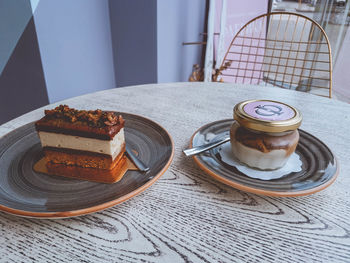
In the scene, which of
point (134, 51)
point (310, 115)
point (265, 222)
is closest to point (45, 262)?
point (265, 222)

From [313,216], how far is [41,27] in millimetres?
1168

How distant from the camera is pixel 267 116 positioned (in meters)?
0.41

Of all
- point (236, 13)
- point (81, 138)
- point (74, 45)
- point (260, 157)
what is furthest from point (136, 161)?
point (236, 13)

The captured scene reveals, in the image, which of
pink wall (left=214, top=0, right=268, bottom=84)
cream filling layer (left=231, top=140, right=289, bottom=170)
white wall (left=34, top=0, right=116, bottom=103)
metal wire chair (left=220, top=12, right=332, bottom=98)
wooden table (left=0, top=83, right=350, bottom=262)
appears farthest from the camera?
pink wall (left=214, top=0, right=268, bottom=84)

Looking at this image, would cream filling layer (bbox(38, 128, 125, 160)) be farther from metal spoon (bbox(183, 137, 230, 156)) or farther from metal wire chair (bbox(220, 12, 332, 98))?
metal wire chair (bbox(220, 12, 332, 98))

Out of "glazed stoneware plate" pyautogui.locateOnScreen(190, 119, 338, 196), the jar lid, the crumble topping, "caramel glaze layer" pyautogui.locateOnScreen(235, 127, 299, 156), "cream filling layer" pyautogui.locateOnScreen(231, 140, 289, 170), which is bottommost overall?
"glazed stoneware plate" pyautogui.locateOnScreen(190, 119, 338, 196)

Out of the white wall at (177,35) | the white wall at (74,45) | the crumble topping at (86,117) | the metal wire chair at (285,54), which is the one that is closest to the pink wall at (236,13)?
the metal wire chair at (285,54)

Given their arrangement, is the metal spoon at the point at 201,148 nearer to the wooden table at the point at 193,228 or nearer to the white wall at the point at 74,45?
the wooden table at the point at 193,228

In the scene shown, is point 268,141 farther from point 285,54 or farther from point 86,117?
point 285,54

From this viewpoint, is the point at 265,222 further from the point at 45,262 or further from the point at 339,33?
the point at 339,33

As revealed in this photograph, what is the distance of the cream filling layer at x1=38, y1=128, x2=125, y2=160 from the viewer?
0.43 m

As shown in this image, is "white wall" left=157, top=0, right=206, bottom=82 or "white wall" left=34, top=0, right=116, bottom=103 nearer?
"white wall" left=34, top=0, right=116, bottom=103

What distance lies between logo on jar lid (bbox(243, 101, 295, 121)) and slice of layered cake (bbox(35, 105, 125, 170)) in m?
0.23

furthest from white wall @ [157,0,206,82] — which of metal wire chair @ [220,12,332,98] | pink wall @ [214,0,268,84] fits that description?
metal wire chair @ [220,12,332,98]
